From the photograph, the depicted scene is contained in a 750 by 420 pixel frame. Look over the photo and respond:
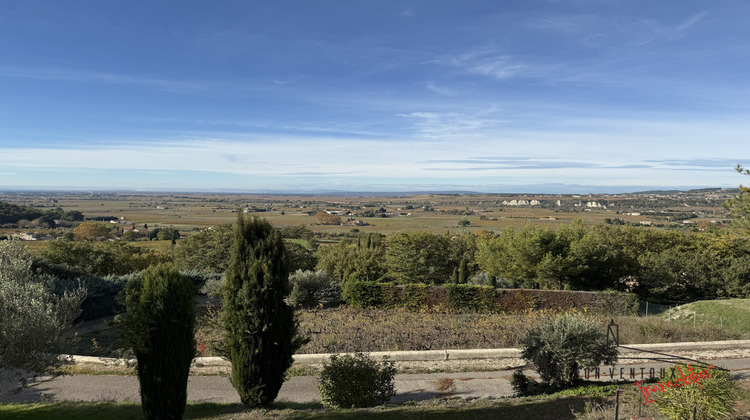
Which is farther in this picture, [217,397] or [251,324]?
[217,397]

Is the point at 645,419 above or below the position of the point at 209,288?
above

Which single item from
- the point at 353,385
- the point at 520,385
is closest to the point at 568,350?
the point at 520,385

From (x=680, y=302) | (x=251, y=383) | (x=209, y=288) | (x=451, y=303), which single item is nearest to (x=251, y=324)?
(x=251, y=383)

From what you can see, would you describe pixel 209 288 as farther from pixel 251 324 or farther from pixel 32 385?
pixel 251 324

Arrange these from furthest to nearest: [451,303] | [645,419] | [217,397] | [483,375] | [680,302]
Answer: [680,302] → [451,303] → [483,375] → [217,397] → [645,419]

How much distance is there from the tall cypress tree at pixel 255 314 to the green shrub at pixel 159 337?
905 millimetres

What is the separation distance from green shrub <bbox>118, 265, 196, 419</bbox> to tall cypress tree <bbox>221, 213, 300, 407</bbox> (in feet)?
2.97

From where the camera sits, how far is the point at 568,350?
8508 mm

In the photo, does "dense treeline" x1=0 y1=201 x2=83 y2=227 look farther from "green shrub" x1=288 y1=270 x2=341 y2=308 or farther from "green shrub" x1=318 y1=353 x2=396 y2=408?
"green shrub" x1=318 y1=353 x2=396 y2=408

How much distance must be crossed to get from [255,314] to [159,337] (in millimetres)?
1557

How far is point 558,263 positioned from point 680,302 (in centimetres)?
868

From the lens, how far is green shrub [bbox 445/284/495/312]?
749 inches

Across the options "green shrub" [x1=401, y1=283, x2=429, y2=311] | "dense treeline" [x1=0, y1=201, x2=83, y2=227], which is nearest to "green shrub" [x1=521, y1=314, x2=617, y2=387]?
"green shrub" [x1=401, y1=283, x2=429, y2=311]

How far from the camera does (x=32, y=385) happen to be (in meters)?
9.77
